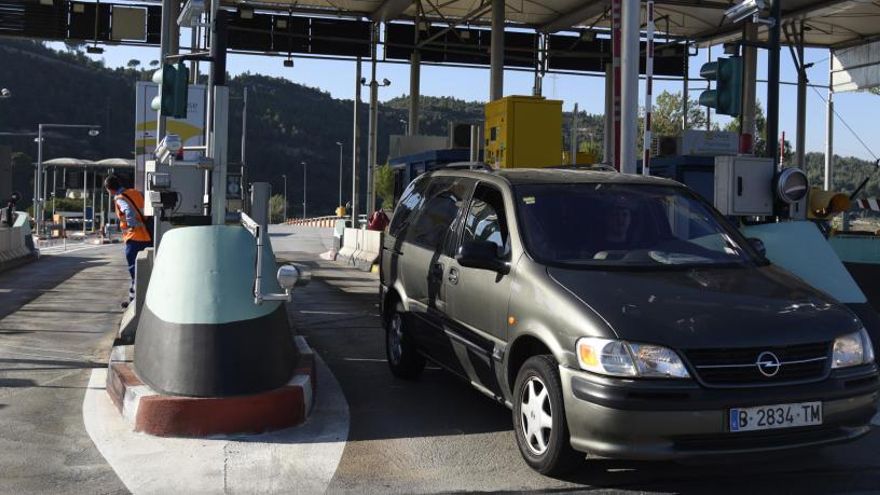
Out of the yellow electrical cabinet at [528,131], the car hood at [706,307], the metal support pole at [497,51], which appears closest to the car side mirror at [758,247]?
the car hood at [706,307]

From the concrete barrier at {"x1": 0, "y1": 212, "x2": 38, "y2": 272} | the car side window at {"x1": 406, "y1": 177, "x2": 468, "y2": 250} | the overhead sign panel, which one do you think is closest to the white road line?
the car side window at {"x1": 406, "y1": 177, "x2": 468, "y2": 250}

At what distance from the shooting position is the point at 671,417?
4.32 meters

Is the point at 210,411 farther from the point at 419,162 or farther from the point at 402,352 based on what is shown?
the point at 419,162

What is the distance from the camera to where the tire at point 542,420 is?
185 inches

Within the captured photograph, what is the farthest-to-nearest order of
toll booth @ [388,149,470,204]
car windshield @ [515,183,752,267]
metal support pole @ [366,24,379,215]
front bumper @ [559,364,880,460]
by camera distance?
metal support pole @ [366,24,379,215] < toll booth @ [388,149,470,204] < car windshield @ [515,183,752,267] < front bumper @ [559,364,880,460]

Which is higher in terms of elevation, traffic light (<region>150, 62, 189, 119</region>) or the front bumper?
traffic light (<region>150, 62, 189, 119</region>)

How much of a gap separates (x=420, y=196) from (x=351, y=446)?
2779mm

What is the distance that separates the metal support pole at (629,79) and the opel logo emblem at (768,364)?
543 cm

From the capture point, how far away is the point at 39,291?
47.5 ft

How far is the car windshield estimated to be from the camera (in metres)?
5.47

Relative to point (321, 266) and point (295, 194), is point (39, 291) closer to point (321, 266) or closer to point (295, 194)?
point (321, 266)

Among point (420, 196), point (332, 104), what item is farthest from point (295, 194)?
point (420, 196)

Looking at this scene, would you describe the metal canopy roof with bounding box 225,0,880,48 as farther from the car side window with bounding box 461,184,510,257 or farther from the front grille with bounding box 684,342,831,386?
the front grille with bounding box 684,342,831,386

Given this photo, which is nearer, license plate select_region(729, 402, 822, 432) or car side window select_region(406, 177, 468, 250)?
license plate select_region(729, 402, 822, 432)
